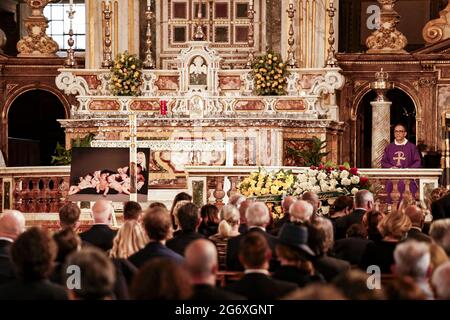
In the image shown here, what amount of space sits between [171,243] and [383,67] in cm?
1262

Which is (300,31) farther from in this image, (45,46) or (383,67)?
(45,46)

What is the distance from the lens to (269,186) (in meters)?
15.9

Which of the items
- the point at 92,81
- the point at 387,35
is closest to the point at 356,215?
the point at 92,81

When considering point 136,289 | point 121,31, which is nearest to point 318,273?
point 136,289

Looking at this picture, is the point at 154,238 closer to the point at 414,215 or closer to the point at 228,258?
the point at 228,258

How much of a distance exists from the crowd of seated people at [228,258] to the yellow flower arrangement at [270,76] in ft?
27.7

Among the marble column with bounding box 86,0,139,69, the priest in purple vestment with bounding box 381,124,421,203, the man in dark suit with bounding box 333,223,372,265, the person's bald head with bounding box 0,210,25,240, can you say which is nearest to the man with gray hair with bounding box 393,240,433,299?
the man in dark suit with bounding box 333,223,372,265

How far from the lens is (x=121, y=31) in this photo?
73.6 feet

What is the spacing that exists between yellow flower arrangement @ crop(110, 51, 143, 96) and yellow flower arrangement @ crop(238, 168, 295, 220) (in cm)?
538

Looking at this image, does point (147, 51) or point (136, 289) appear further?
point (147, 51)

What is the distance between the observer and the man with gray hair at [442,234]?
8.85m

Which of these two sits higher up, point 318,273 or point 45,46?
point 45,46

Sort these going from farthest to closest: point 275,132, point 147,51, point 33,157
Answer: point 33,157 < point 147,51 < point 275,132

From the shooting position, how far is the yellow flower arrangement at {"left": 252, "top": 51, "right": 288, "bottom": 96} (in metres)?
20.9
